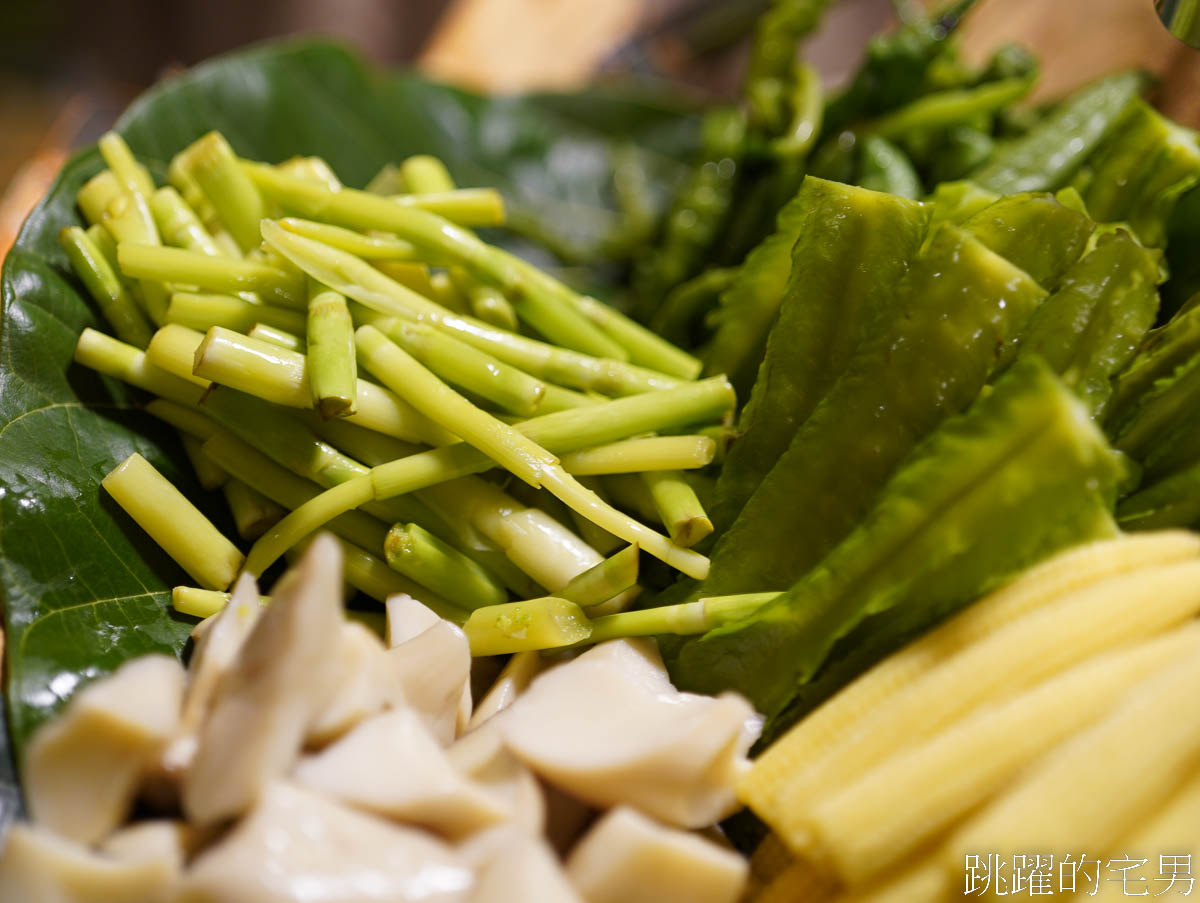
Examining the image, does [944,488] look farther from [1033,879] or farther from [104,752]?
[104,752]

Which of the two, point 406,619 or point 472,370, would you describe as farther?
point 472,370

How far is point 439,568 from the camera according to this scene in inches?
68.1

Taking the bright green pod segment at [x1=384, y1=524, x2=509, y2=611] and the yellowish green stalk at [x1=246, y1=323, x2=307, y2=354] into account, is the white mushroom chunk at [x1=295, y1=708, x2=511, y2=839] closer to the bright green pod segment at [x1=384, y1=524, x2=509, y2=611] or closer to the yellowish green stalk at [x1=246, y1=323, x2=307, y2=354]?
the bright green pod segment at [x1=384, y1=524, x2=509, y2=611]

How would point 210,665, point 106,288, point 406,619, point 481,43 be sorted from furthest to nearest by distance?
1. point 481,43
2. point 106,288
3. point 406,619
4. point 210,665

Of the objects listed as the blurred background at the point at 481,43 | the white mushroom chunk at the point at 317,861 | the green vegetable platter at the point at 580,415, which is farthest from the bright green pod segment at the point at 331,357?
the blurred background at the point at 481,43

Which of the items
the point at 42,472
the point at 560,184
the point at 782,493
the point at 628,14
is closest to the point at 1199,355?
the point at 782,493

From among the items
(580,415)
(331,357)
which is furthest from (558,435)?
(331,357)

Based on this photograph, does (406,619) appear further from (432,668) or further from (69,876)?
(69,876)

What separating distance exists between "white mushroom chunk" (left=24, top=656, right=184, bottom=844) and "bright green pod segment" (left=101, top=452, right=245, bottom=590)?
0.52m

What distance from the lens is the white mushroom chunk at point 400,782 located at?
4.04ft

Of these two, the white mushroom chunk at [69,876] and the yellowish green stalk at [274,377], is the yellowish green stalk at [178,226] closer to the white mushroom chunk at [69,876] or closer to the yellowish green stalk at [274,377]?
the yellowish green stalk at [274,377]

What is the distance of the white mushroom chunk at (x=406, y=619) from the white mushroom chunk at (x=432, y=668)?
7 centimetres

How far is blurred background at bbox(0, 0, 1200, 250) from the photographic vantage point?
11.1 ft

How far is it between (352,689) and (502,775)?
27 centimetres
